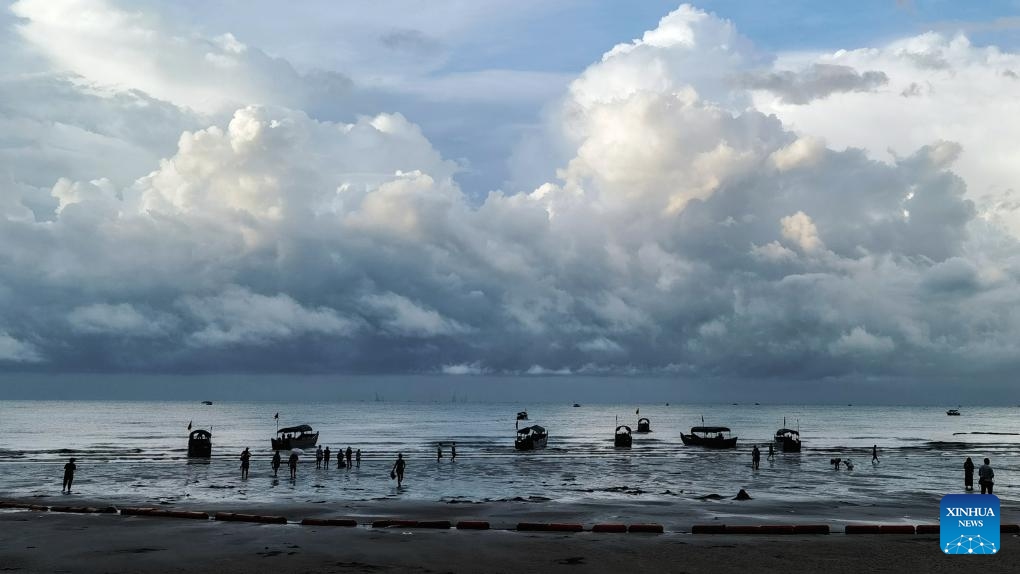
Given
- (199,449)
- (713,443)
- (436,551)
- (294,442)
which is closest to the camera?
(436,551)

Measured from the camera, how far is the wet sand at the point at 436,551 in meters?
27.0

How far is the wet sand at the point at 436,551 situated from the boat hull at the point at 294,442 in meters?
73.5

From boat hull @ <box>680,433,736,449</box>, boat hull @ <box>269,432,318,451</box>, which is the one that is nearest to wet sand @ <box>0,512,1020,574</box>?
boat hull @ <box>269,432,318,451</box>

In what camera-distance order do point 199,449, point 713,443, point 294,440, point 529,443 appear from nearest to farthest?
1. point 199,449
2. point 529,443
3. point 294,440
4. point 713,443

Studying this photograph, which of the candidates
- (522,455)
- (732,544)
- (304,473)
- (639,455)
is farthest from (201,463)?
(732,544)

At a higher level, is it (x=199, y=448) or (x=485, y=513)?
(x=485, y=513)

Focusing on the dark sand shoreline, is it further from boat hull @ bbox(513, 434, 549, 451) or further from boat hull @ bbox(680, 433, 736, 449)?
boat hull @ bbox(680, 433, 736, 449)

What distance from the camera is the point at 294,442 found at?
113875 mm

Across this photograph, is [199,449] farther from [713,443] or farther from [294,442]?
[713,443]

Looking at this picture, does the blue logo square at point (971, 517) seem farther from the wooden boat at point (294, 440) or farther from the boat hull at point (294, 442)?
the boat hull at point (294, 442)

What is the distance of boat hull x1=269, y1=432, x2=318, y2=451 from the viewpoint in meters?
109

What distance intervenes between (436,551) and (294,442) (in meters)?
89.1

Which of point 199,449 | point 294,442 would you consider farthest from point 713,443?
point 199,449

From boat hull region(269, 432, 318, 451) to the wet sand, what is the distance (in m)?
73.5
